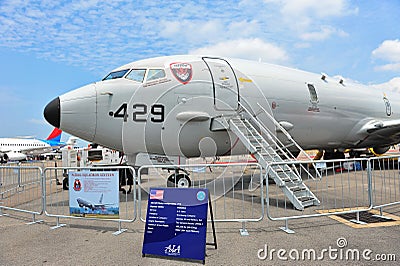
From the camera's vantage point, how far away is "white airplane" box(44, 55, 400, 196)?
24.7ft

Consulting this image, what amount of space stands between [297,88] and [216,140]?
3906 mm

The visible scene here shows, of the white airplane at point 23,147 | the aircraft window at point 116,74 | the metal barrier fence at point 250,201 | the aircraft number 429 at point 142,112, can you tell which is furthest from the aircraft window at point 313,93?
the white airplane at point 23,147

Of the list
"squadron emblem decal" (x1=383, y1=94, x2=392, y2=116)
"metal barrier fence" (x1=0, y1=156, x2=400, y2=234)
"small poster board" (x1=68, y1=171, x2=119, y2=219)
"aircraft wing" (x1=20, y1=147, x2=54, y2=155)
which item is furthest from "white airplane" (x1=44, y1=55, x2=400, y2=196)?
"aircraft wing" (x1=20, y1=147, x2=54, y2=155)

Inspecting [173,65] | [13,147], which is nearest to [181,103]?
[173,65]

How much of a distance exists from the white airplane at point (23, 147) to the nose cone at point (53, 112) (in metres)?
38.1

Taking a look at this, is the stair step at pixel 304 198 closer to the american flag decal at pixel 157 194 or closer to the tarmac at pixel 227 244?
the tarmac at pixel 227 244

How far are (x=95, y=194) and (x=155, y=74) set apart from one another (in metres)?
3.73

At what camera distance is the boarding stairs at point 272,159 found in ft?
22.5

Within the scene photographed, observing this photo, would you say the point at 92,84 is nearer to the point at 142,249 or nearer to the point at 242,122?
the point at 242,122

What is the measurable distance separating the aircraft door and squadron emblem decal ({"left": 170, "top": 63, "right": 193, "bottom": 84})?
0.67 metres

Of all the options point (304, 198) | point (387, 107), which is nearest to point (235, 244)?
point (304, 198)

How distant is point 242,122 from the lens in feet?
27.9

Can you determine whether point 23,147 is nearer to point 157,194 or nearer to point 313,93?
point 313,93

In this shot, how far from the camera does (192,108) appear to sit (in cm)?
827
